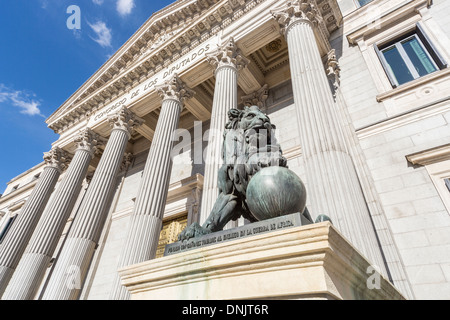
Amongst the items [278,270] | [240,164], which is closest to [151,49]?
[240,164]

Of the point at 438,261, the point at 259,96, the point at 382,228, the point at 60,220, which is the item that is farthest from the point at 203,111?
the point at 438,261

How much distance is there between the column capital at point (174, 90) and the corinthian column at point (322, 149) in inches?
212

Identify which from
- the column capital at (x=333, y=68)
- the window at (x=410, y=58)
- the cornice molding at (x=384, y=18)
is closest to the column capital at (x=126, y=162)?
the column capital at (x=333, y=68)

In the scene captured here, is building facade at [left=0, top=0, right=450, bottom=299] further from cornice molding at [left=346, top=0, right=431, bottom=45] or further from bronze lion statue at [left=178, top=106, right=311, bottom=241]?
bronze lion statue at [left=178, top=106, right=311, bottom=241]

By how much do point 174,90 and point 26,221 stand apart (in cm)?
1079

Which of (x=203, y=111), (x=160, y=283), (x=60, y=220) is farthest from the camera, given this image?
(x=203, y=111)

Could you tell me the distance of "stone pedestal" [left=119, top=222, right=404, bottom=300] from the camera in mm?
1788

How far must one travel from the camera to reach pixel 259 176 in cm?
272

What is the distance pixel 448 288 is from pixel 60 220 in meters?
14.6

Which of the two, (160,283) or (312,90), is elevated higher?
(312,90)

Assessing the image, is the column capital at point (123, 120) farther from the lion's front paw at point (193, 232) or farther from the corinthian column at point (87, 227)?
the lion's front paw at point (193, 232)

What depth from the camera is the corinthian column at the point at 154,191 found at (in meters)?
7.77

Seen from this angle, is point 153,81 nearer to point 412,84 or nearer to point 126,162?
point 126,162
